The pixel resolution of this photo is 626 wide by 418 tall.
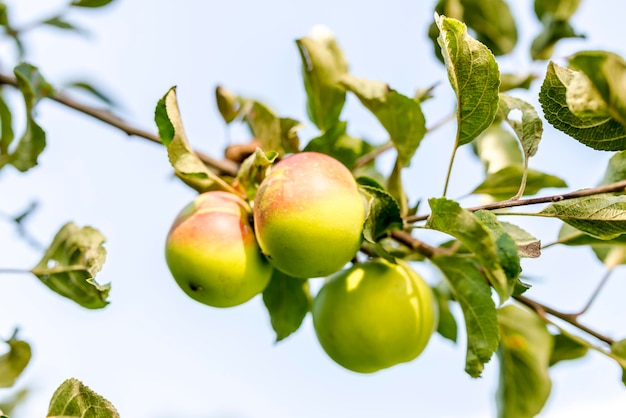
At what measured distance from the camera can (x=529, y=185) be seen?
4.88 feet

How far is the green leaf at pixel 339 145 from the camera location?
4.76 feet

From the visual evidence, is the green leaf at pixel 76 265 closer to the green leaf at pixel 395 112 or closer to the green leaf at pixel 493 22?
the green leaf at pixel 395 112

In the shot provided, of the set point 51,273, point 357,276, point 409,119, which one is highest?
point 409,119

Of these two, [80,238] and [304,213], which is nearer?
[304,213]

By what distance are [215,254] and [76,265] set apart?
30cm

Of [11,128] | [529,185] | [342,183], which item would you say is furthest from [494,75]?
[11,128]

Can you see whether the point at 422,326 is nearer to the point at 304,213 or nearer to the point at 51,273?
the point at 304,213

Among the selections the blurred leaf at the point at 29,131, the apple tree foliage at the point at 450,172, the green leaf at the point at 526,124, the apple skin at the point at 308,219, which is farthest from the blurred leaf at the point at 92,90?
the green leaf at the point at 526,124

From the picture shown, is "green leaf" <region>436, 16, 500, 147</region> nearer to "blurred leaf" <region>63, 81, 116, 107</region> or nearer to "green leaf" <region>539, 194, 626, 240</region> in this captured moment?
"green leaf" <region>539, 194, 626, 240</region>

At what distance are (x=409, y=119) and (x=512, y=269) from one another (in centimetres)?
49

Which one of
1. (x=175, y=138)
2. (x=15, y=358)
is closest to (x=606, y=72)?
(x=175, y=138)

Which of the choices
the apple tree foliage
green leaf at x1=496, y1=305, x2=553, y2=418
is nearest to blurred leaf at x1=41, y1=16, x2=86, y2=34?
the apple tree foliage

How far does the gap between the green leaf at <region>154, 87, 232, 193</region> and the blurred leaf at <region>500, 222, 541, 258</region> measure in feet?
1.74

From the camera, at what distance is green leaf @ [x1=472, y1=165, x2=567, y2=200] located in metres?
1.46
